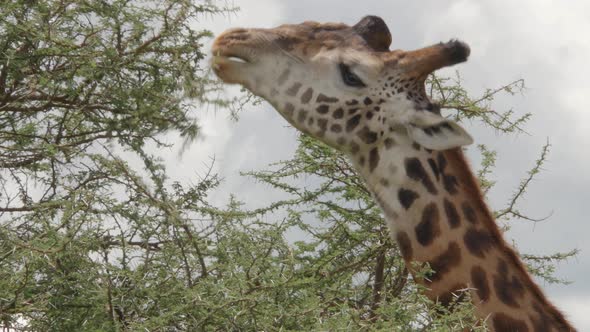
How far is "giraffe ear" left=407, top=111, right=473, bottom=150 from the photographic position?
5355mm

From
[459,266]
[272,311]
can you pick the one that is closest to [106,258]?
[272,311]

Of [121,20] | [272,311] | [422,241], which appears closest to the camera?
[272,311]

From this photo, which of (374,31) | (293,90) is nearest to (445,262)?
(293,90)

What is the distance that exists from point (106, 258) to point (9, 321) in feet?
2.31

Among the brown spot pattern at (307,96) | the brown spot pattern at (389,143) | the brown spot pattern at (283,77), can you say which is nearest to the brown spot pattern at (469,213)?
the brown spot pattern at (389,143)

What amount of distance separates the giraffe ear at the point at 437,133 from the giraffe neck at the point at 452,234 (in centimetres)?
13

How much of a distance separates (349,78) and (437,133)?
78 cm

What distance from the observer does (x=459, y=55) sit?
18.7ft

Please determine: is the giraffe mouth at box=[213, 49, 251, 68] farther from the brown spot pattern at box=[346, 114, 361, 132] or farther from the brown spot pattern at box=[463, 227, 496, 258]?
the brown spot pattern at box=[463, 227, 496, 258]

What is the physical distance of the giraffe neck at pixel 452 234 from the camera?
5301 millimetres

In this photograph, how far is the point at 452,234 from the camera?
5.45m

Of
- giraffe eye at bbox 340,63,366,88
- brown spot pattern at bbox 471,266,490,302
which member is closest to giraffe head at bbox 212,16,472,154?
giraffe eye at bbox 340,63,366,88

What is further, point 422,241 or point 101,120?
point 101,120

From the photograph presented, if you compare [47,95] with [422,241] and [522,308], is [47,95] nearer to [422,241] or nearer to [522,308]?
[422,241]
